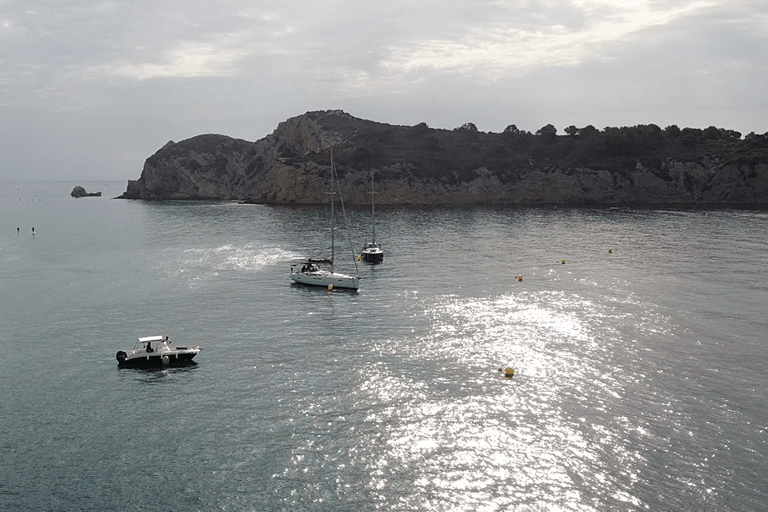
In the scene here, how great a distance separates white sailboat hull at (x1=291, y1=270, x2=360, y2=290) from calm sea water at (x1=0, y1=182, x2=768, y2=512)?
211cm

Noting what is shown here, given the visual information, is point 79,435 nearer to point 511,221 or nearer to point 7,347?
point 7,347

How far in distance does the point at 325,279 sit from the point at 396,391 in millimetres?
38784

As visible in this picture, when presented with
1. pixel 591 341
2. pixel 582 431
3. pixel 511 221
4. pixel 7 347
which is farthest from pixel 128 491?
pixel 511 221

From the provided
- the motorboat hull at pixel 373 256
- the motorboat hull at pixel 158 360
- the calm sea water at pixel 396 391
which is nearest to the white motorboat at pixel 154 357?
the motorboat hull at pixel 158 360

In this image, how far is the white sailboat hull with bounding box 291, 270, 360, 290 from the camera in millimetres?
78562

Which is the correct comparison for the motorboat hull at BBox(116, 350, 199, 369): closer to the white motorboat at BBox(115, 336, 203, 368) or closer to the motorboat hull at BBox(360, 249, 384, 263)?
the white motorboat at BBox(115, 336, 203, 368)

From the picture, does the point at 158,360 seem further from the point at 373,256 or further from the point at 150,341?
the point at 373,256

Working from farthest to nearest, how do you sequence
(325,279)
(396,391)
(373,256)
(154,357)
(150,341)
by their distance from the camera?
1. (373,256)
2. (325,279)
3. (150,341)
4. (154,357)
5. (396,391)

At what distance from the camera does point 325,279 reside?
80.8 metres

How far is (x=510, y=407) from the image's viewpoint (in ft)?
135

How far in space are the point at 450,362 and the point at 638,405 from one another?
15.6 m

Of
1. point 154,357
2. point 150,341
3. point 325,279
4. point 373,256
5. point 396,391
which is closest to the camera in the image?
point 396,391

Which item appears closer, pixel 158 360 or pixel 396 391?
pixel 396 391

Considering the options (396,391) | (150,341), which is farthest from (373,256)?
(396,391)
